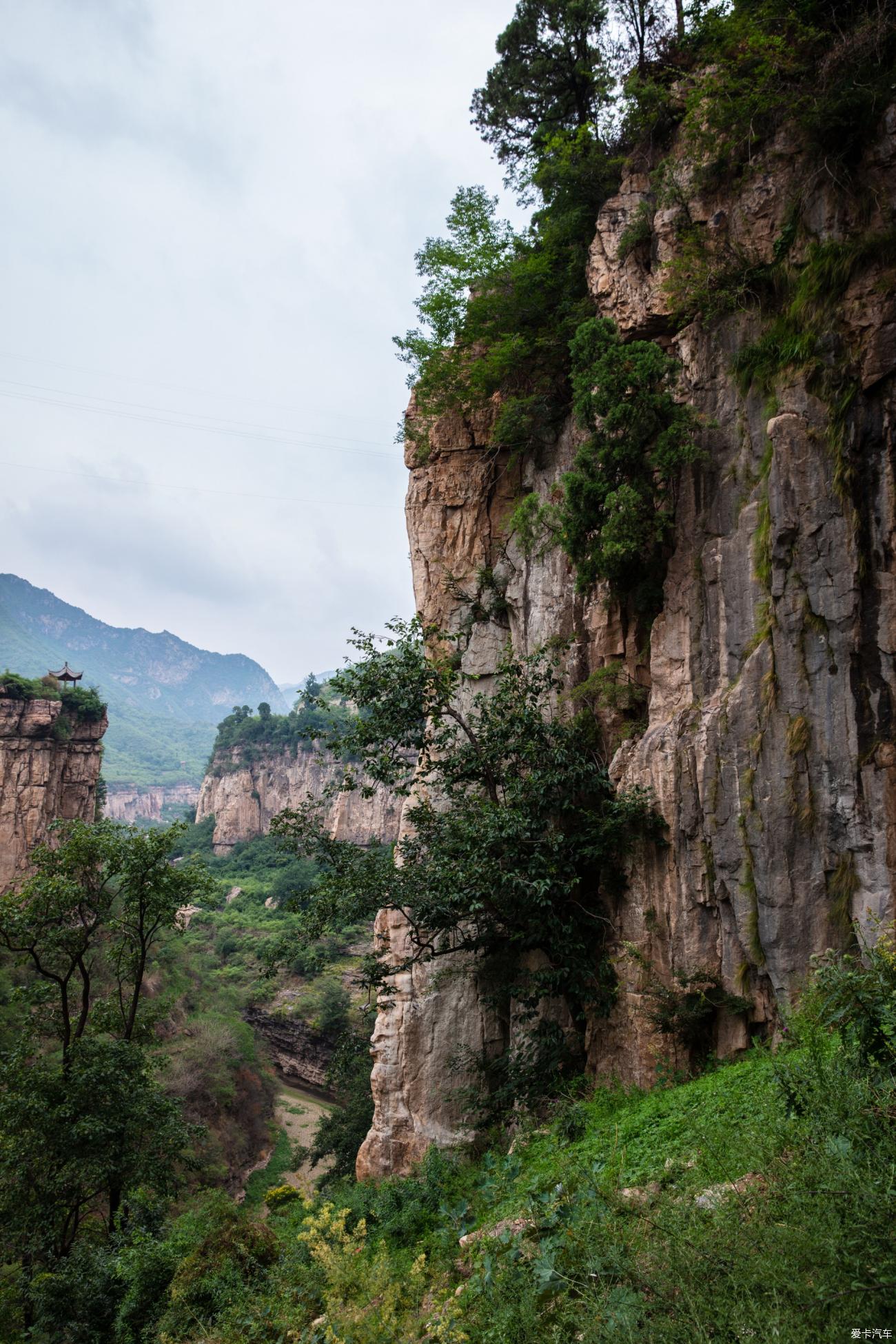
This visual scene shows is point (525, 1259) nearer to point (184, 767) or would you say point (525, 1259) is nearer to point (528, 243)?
point (528, 243)

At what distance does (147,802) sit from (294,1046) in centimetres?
9940

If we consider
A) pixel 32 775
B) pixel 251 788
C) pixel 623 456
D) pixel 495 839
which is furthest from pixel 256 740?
pixel 623 456

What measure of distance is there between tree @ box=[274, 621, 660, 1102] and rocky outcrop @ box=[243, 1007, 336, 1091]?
88.4 feet

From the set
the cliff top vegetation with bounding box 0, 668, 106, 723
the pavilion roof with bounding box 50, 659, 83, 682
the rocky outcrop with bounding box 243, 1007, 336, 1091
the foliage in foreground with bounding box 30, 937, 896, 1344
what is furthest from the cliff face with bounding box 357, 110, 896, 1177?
the pavilion roof with bounding box 50, 659, 83, 682

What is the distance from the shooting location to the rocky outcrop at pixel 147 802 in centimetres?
11775

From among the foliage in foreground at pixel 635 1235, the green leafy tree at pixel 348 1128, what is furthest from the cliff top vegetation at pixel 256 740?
the foliage in foreground at pixel 635 1235

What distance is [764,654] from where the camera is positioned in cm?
791

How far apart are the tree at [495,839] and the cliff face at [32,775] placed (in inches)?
1124

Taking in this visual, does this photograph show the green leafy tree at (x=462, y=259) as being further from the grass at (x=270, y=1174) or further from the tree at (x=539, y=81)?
the grass at (x=270, y=1174)

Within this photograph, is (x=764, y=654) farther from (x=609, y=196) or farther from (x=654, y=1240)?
(x=609, y=196)

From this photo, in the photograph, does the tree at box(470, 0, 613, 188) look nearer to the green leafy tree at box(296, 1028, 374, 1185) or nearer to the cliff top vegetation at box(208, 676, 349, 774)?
the green leafy tree at box(296, 1028, 374, 1185)

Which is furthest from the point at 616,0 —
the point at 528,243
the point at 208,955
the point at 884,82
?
the point at 208,955

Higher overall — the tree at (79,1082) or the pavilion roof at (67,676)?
the pavilion roof at (67,676)

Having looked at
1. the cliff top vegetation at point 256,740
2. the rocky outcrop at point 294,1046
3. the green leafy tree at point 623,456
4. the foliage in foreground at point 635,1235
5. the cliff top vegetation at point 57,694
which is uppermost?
the cliff top vegetation at point 256,740
